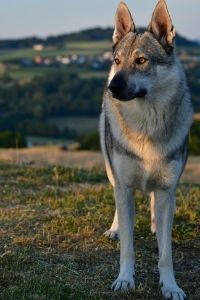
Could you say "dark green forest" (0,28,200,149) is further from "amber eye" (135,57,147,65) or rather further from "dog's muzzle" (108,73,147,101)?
"dog's muzzle" (108,73,147,101)

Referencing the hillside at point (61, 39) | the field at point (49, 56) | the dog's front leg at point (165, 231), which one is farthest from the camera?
the hillside at point (61, 39)

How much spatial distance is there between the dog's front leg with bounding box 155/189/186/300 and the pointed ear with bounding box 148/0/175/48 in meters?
1.43

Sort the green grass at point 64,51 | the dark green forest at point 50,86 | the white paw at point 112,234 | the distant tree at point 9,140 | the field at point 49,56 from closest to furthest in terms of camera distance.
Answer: the white paw at point 112,234
the distant tree at point 9,140
the dark green forest at point 50,86
the field at point 49,56
the green grass at point 64,51

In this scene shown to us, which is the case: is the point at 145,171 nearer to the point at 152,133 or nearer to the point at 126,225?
the point at 152,133

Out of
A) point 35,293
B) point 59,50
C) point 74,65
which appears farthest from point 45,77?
point 35,293

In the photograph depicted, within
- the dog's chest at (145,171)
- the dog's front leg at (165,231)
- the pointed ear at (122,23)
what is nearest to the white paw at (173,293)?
the dog's front leg at (165,231)

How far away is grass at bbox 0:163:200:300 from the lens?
5.38 meters

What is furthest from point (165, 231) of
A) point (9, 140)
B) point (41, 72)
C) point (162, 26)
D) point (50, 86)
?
point (41, 72)

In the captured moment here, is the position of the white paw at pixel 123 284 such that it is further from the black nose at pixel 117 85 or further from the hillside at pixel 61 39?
the hillside at pixel 61 39

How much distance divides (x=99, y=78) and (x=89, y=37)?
2952cm

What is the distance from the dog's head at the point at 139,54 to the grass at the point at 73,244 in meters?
1.71

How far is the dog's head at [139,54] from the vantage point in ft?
17.6

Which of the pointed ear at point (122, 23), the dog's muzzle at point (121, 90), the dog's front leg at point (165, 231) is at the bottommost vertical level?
the dog's front leg at point (165, 231)

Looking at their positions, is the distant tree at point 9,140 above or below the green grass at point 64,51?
above
